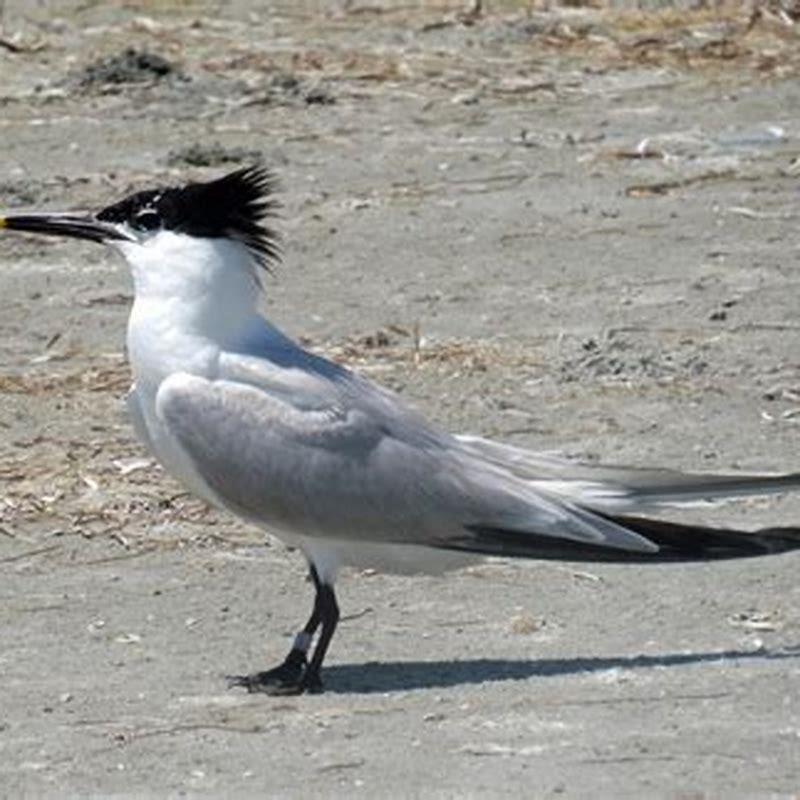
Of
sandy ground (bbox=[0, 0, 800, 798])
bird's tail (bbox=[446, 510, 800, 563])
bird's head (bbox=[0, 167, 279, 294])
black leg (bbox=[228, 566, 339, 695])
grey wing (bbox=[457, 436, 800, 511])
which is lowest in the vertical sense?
sandy ground (bbox=[0, 0, 800, 798])

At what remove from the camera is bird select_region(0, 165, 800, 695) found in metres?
8.27

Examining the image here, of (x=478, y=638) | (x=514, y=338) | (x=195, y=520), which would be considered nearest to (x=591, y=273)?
(x=514, y=338)

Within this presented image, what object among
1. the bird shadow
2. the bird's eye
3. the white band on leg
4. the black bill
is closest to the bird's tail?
the bird shadow

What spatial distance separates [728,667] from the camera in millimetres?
8070

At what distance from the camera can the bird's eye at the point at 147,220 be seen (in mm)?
8523

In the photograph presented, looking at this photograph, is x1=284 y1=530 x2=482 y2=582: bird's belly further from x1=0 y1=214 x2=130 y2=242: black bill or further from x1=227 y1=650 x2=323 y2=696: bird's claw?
x1=0 y1=214 x2=130 y2=242: black bill

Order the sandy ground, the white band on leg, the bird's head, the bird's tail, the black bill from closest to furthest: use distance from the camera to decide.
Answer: the sandy ground, the bird's tail, the white band on leg, the bird's head, the black bill

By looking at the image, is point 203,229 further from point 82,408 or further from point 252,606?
point 82,408

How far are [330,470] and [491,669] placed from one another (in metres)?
0.61

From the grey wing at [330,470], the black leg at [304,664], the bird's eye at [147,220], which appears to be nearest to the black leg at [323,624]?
the black leg at [304,664]

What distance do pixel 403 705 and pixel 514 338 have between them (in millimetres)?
3910

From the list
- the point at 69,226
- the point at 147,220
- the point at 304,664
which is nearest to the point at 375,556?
the point at 304,664

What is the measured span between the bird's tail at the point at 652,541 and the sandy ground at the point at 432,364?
26cm

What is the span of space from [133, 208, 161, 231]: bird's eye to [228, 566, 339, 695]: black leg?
92 cm
